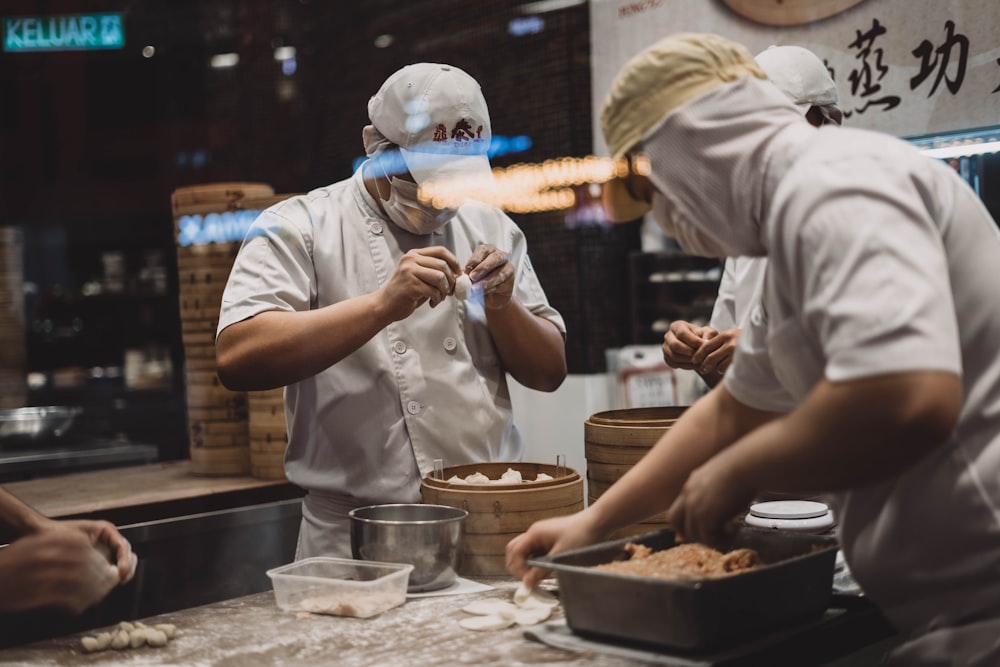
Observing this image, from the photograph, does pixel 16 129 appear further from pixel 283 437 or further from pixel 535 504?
pixel 535 504

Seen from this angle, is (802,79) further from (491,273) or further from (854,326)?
(854,326)

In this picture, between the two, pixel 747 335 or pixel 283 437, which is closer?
pixel 747 335

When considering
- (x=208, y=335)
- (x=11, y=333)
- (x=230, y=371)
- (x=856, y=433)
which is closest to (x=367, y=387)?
(x=230, y=371)

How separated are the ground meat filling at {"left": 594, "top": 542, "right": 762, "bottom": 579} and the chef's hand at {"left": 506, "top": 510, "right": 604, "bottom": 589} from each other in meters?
0.06

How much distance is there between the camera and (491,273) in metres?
2.44

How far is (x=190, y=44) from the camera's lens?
4.12 metres

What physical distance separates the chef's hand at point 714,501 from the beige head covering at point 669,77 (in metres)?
0.51

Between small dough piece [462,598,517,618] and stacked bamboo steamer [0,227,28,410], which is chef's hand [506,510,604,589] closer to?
small dough piece [462,598,517,618]

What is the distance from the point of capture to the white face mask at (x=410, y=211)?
254 cm

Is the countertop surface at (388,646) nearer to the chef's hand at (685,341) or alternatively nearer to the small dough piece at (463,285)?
the small dough piece at (463,285)

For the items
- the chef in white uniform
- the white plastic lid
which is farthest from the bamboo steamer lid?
the chef in white uniform

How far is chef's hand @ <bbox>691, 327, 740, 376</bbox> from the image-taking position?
8.48 feet

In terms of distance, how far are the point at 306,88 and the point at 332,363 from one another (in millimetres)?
1823

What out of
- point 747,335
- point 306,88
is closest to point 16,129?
point 306,88
